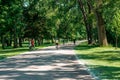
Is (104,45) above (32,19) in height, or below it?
below

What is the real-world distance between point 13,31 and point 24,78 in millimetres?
54555

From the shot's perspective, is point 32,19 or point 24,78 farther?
point 32,19

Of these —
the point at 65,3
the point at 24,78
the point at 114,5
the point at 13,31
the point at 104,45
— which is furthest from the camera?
the point at 13,31

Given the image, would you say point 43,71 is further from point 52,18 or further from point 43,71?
point 52,18

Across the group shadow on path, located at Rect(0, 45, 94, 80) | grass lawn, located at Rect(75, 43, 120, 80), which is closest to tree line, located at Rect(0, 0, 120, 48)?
grass lawn, located at Rect(75, 43, 120, 80)

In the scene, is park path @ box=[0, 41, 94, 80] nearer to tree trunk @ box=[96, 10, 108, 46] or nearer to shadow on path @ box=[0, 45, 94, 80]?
shadow on path @ box=[0, 45, 94, 80]

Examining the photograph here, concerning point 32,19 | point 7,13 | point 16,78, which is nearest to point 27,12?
point 32,19

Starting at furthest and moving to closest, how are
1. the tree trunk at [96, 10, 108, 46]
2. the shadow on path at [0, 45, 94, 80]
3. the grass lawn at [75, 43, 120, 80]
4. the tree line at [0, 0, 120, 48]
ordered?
the tree line at [0, 0, 120, 48] < the tree trunk at [96, 10, 108, 46] < the grass lawn at [75, 43, 120, 80] < the shadow on path at [0, 45, 94, 80]

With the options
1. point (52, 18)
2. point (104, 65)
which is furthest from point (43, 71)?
point (52, 18)

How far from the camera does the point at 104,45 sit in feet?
166

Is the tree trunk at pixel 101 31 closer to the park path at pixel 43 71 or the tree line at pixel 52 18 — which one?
the tree line at pixel 52 18

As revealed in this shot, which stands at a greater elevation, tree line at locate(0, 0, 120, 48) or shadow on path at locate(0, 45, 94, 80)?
tree line at locate(0, 0, 120, 48)

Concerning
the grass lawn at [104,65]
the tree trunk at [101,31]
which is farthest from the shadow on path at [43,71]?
the tree trunk at [101,31]

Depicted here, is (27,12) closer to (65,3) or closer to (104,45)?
(65,3)
